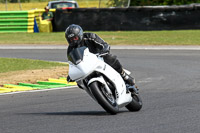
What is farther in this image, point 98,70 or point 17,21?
point 17,21

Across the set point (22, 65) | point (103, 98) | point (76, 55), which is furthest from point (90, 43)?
point (22, 65)

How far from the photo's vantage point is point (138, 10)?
958 inches

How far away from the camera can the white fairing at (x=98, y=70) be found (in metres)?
6.82

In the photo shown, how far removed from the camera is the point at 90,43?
7422 mm

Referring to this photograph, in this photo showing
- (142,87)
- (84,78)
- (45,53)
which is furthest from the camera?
(45,53)

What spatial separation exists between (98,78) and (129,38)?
16898mm

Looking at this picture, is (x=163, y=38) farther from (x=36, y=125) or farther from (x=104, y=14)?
(x=36, y=125)

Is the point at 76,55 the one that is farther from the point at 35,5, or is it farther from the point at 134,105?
the point at 35,5

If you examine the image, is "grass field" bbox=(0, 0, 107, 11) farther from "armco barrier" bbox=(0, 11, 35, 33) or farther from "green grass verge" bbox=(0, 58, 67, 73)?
"green grass verge" bbox=(0, 58, 67, 73)

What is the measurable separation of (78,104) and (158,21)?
1656 centimetres

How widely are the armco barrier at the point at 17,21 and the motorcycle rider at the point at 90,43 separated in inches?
816

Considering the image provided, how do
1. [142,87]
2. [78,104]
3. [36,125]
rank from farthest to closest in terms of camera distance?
[142,87] → [78,104] → [36,125]

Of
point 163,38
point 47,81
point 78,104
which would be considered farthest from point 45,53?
point 78,104

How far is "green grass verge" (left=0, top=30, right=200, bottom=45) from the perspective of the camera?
22.0 metres
